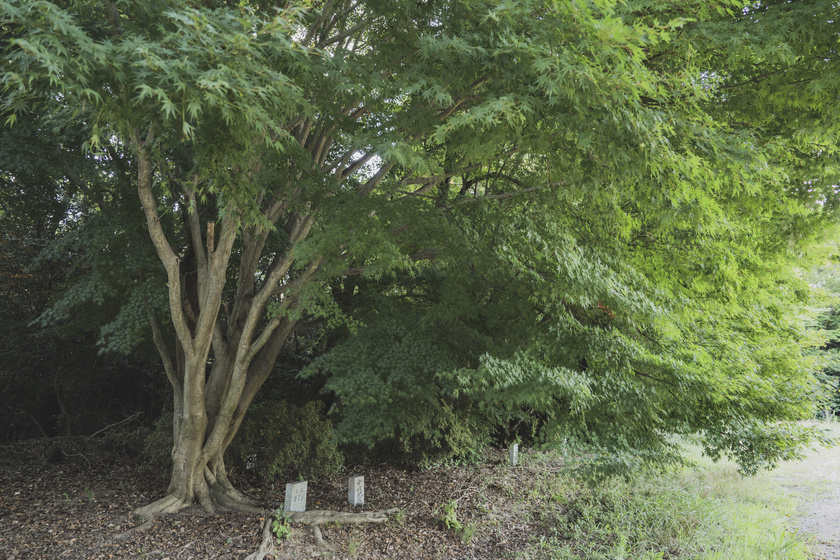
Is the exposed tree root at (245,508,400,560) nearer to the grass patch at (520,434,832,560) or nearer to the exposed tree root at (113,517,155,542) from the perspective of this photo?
the exposed tree root at (113,517,155,542)

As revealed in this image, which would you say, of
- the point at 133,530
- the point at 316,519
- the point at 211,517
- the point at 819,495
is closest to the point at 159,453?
the point at 211,517

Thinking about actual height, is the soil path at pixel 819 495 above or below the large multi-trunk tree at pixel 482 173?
below

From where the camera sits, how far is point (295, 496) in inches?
210

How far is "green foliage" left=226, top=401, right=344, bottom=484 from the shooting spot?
7160 millimetres

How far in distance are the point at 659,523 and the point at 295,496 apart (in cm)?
436

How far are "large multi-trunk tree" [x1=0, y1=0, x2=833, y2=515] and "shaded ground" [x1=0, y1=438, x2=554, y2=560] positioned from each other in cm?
62

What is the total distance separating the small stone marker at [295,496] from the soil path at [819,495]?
536cm

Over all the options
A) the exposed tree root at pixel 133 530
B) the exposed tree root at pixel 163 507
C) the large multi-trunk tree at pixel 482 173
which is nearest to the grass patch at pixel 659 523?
the large multi-trunk tree at pixel 482 173

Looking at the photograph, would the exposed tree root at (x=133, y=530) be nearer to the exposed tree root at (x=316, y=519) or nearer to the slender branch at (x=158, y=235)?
the exposed tree root at (x=316, y=519)

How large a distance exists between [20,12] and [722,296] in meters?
7.29

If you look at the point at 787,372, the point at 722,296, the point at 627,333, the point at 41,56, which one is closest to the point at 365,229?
the point at 41,56

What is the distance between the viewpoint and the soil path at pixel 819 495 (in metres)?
6.62

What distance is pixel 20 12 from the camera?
2.34 m

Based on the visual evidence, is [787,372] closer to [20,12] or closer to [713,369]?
[713,369]
